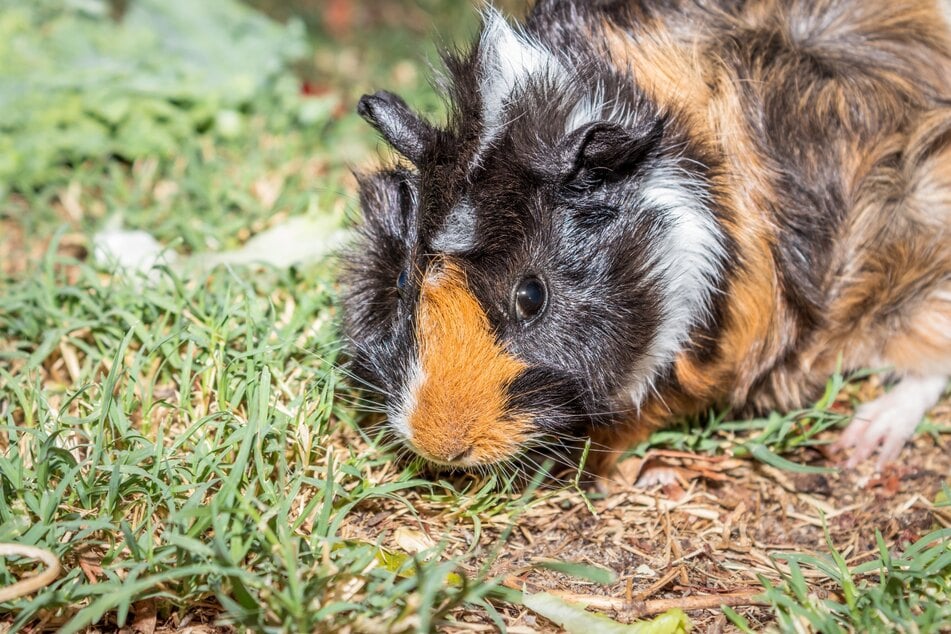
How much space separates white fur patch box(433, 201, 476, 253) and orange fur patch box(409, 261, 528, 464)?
39mm

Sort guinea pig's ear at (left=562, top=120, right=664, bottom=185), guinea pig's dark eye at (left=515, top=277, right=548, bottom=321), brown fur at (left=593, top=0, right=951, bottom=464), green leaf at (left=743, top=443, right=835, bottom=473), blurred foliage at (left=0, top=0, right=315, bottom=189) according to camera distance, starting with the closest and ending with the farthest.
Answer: guinea pig's ear at (left=562, top=120, right=664, bottom=185) → guinea pig's dark eye at (left=515, top=277, right=548, bottom=321) → brown fur at (left=593, top=0, right=951, bottom=464) → green leaf at (left=743, top=443, right=835, bottom=473) → blurred foliage at (left=0, top=0, right=315, bottom=189)

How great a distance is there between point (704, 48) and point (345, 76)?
Answer: 8.36 feet

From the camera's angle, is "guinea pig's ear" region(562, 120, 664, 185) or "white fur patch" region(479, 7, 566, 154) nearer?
"guinea pig's ear" region(562, 120, 664, 185)

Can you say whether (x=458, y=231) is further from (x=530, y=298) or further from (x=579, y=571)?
(x=579, y=571)

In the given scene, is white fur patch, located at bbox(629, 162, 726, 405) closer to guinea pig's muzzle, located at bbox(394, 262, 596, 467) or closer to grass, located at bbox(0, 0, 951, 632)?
guinea pig's muzzle, located at bbox(394, 262, 596, 467)

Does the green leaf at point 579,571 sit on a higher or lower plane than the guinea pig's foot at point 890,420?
lower

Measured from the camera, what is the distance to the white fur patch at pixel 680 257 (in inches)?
77.7

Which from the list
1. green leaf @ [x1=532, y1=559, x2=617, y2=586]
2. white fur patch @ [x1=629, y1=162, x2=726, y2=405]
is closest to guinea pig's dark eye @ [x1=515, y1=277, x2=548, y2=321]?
white fur patch @ [x1=629, y1=162, x2=726, y2=405]

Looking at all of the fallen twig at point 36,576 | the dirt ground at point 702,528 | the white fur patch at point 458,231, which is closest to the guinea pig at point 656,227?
the white fur patch at point 458,231

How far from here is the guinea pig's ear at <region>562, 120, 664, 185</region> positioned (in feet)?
5.88

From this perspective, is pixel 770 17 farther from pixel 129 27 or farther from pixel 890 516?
pixel 129 27

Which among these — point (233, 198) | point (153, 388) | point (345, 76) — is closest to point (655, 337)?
point (153, 388)

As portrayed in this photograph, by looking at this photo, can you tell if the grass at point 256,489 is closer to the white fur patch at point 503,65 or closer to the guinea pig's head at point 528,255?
the guinea pig's head at point 528,255

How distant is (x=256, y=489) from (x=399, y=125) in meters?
0.88
